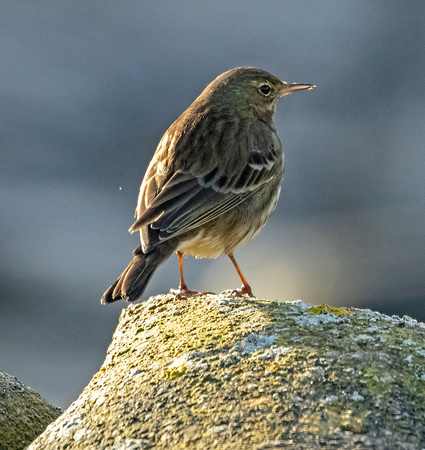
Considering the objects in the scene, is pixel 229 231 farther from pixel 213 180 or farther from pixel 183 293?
pixel 183 293

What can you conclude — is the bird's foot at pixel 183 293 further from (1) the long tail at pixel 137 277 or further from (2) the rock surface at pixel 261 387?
(2) the rock surface at pixel 261 387

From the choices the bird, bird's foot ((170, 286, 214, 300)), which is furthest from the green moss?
the bird

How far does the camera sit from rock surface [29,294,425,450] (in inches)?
85.4

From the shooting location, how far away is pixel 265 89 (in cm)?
640

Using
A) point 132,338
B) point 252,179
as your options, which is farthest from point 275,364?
point 252,179

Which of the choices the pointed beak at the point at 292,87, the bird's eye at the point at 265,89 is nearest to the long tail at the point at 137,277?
the bird's eye at the point at 265,89

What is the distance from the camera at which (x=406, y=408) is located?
2.27 m

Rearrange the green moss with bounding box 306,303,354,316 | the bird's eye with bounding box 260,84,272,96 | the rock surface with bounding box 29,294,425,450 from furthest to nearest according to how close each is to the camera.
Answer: the bird's eye with bounding box 260,84,272,96, the green moss with bounding box 306,303,354,316, the rock surface with bounding box 29,294,425,450

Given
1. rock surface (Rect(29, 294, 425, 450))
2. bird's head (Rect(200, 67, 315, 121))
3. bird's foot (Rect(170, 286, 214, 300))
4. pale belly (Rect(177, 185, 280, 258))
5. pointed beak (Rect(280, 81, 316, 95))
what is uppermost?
pointed beak (Rect(280, 81, 316, 95))

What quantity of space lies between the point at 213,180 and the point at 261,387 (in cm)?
309

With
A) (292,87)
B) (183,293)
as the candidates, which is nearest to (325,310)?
(183,293)

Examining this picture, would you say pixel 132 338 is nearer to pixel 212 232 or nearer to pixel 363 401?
pixel 363 401

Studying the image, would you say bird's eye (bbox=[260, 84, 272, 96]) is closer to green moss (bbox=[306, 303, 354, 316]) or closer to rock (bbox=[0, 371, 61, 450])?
green moss (bbox=[306, 303, 354, 316])

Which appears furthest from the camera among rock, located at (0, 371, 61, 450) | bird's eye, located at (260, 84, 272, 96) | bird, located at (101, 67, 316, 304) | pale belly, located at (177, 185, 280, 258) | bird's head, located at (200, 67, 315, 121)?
bird's eye, located at (260, 84, 272, 96)
